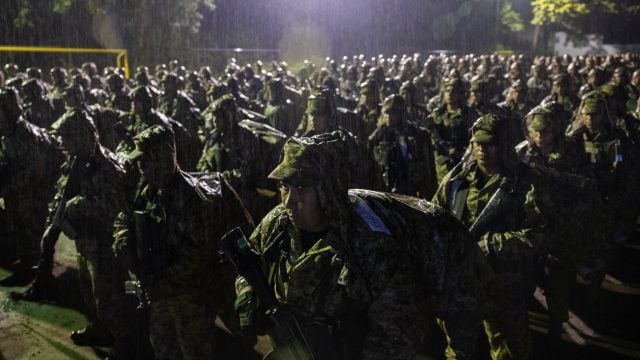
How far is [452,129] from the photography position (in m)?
7.96

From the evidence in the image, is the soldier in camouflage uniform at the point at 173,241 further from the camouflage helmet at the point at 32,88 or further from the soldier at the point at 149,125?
the camouflage helmet at the point at 32,88

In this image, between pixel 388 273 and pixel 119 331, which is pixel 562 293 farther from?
pixel 119 331

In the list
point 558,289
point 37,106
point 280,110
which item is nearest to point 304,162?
point 558,289

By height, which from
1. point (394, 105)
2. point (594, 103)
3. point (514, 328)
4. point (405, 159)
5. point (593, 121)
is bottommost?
point (514, 328)

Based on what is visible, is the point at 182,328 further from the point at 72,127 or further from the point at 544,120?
the point at 544,120

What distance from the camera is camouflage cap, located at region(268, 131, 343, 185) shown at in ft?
8.20

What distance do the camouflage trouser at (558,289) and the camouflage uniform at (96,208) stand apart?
4090mm

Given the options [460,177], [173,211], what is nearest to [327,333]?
[173,211]

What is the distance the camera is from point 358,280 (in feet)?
8.05

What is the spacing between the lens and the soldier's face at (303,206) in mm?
2541

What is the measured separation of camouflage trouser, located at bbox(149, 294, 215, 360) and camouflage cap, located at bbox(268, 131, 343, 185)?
1.86 m

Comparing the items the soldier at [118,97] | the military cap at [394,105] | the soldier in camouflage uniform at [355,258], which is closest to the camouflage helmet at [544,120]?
the military cap at [394,105]

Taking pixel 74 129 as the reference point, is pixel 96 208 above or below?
below

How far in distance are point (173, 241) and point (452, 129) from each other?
17.5ft
